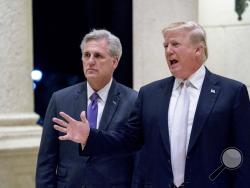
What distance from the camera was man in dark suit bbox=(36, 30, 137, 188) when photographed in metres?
3.89

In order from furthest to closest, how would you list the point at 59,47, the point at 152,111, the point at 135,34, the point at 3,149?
the point at 59,47
the point at 135,34
the point at 3,149
the point at 152,111

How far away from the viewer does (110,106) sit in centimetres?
400

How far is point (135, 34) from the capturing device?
6.89 meters

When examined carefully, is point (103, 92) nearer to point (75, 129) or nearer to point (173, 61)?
point (75, 129)

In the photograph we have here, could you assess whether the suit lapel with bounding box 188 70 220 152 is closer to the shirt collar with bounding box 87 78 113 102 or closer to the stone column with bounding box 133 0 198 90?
the shirt collar with bounding box 87 78 113 102

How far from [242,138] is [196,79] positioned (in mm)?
409

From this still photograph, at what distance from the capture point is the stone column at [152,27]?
6.83m

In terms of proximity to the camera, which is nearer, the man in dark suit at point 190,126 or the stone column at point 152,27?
the man in dark suit at point 190,126

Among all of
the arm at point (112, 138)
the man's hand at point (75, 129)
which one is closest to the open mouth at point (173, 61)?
the arm at point (112, 138)

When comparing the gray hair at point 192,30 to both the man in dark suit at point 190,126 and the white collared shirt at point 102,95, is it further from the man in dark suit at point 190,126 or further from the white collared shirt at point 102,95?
the white collared shirt at point 102,95

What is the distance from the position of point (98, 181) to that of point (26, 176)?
1.83 metres

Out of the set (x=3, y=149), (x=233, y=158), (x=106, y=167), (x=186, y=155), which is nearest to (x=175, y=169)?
(x=186, y=155)

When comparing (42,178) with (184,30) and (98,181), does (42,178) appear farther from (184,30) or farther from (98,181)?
(184,30)

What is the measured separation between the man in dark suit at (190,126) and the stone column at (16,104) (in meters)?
1.96
